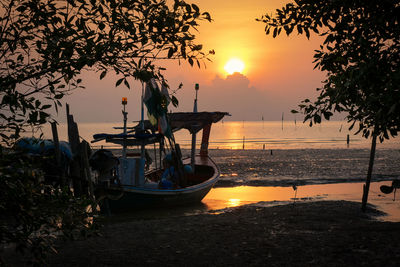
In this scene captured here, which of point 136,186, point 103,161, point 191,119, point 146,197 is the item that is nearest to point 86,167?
point 103,161

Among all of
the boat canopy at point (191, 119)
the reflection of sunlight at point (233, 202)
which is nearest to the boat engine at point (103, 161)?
the boat canopy at point (191, 119)

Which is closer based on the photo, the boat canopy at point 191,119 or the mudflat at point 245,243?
the mudflat at point 245,243

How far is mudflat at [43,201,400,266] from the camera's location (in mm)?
7594

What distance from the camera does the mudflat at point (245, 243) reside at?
7594 mm

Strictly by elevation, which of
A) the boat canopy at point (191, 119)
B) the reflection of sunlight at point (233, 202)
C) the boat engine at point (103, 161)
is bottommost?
the reflection of sunlight at point (233, 202)

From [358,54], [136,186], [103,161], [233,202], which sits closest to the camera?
[358,54]

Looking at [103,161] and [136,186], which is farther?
[136,186]

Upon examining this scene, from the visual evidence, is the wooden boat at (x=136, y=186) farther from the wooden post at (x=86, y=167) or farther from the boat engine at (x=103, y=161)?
the wooden post at (x=86, y=167)

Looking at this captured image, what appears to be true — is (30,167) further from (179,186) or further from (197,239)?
(179,186)

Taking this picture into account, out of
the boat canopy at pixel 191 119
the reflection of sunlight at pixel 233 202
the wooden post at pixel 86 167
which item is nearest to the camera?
the wooden post at pixel 86 167

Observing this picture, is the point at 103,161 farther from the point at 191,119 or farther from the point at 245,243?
the point at 245,243

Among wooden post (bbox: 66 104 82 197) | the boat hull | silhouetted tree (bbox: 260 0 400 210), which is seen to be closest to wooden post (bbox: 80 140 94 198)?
wooden post (bbox: 66 104 82 197)

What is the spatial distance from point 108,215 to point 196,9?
11178 millimetres

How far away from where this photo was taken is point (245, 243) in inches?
346
